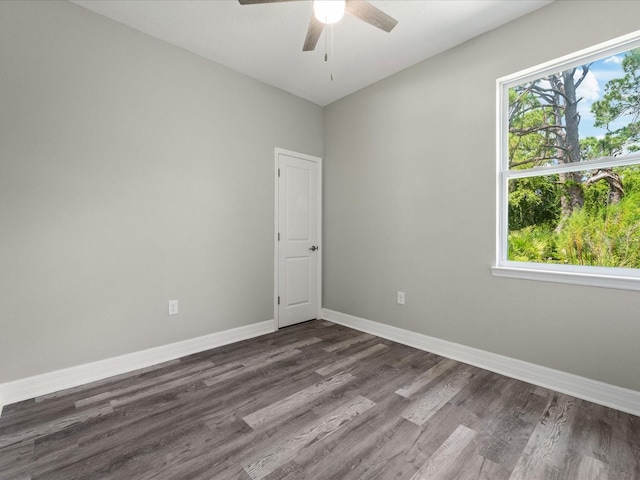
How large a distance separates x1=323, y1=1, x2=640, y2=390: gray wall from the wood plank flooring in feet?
1.35

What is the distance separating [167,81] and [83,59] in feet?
2.04

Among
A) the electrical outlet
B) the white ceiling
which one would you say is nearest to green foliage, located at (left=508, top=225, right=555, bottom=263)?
the white ceiling

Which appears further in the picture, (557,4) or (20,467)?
(557,4)

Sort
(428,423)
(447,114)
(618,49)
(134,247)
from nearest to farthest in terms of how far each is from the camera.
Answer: (428,423), (618,49), (134,247), (447,114)

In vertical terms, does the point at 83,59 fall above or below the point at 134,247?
above

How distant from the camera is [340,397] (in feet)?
7.19

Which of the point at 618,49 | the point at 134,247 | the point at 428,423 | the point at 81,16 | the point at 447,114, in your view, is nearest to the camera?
the point at 428,423

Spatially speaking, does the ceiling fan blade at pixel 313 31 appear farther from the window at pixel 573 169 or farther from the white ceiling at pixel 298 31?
the window at pixel 573 169

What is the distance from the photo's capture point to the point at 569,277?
7.40ft

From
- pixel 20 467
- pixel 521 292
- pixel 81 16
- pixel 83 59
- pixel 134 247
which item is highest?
pixel 81 16

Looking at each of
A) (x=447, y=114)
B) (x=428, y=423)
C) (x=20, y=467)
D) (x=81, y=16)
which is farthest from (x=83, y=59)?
(x=428, y=423)

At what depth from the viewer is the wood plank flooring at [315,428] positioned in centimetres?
154

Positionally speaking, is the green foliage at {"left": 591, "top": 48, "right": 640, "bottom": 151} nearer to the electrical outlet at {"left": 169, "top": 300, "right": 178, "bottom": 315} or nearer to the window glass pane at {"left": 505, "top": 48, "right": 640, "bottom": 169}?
the window glass pane at {"left": 505, "top": 48, "right": 640, "bottom": 169}

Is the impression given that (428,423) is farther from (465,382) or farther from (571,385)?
(571,385)
